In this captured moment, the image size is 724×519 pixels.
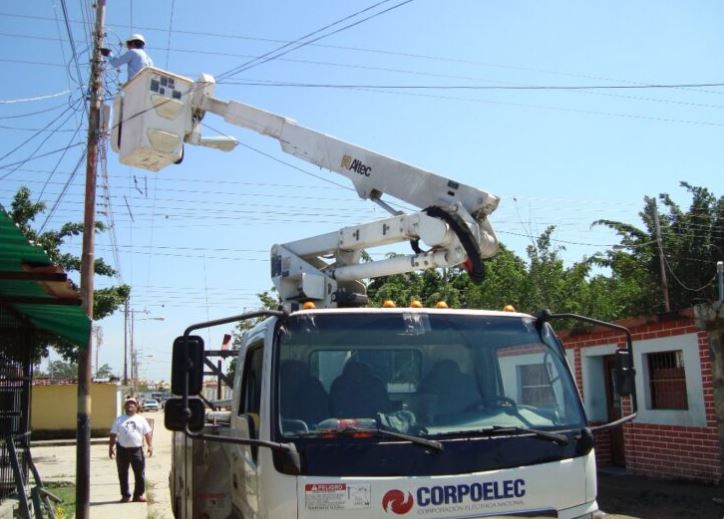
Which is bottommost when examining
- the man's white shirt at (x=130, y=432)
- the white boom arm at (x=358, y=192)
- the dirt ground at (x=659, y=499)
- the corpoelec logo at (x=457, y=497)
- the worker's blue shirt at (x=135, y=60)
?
the dirt ground at (x=659, y=499)

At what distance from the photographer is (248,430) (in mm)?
4188

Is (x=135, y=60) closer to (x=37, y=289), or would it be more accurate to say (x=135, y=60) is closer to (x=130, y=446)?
(x=37, y=289)

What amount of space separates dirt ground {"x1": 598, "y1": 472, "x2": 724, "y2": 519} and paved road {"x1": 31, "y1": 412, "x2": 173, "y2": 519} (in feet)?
21.3

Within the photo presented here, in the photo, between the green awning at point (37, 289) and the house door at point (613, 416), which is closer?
the green awning at point (37, 289)

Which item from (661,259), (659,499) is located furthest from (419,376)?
(661,259)

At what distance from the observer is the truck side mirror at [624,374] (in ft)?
14.7

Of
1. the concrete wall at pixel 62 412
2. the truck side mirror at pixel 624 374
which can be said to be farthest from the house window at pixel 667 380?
the concrete wall at pixel 62 412

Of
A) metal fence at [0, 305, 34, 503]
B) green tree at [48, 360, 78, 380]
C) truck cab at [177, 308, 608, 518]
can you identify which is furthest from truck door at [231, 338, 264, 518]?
green tree at [48, 360, 78, 380]

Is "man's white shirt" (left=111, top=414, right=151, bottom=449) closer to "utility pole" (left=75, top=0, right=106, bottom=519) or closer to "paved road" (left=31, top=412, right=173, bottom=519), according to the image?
"utility pole" (left=75, top=0, right=106, bottom=519)

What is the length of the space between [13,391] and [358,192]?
478 centimetres

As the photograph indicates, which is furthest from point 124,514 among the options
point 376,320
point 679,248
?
point 679,248

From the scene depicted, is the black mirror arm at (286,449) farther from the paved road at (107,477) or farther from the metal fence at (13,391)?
the paved road at (107,477)

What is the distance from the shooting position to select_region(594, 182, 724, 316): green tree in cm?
2794

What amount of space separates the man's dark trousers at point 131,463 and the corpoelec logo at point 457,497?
900 cm
